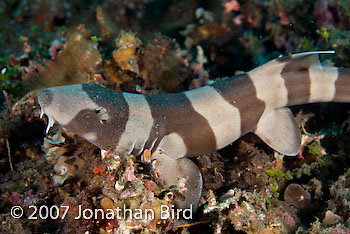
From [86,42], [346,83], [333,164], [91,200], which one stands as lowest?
[333,164]

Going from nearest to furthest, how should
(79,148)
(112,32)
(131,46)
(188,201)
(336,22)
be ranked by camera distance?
1. (188,201)
2. (79,148)
3. (131,46)
4. (112,32)
5. (336,22)

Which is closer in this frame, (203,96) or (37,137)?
(203,96)

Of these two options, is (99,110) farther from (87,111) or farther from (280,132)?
(280,132)

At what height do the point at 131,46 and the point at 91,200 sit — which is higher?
the point at 131,46

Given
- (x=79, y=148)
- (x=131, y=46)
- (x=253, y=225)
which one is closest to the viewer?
(x=253, y=225)

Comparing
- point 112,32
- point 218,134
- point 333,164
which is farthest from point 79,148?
point 333,164

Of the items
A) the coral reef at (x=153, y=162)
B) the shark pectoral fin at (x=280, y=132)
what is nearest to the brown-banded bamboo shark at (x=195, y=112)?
the shark pectoral fin at (x=280, y=132)

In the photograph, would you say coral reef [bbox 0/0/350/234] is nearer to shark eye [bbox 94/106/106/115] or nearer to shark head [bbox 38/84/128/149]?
shark head [bbox 38/84/128/149]

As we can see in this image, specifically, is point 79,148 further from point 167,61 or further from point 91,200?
point 167,61
